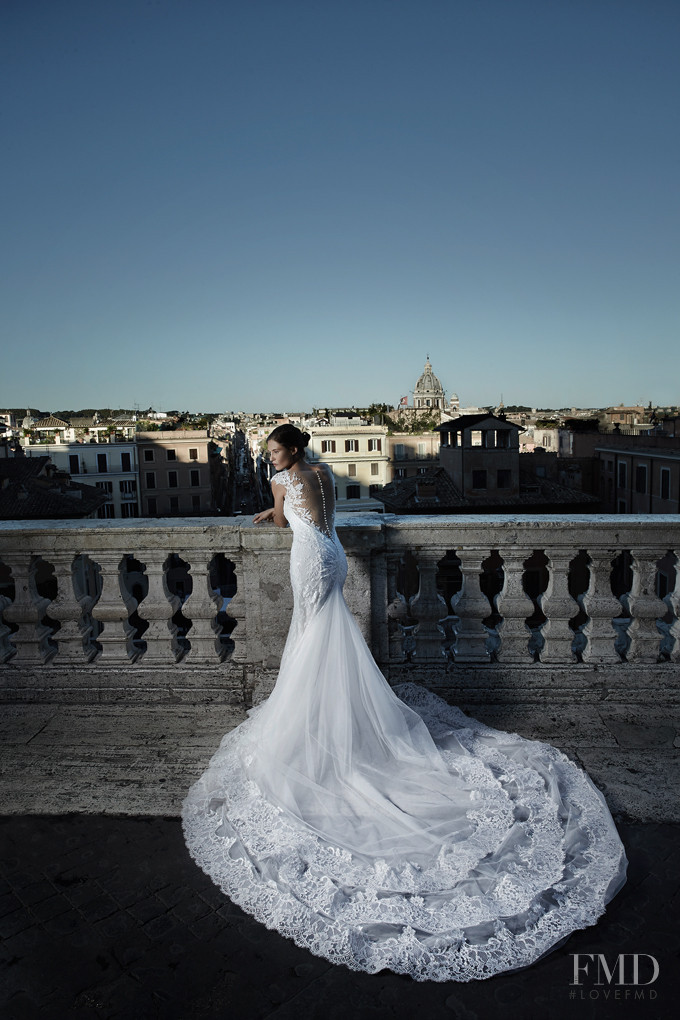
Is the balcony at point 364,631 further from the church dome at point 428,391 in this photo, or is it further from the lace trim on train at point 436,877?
the church dome at point 428,391

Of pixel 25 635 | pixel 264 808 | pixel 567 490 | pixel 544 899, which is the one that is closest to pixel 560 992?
pixel 544 899

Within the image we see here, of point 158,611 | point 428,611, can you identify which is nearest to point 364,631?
point 428,611

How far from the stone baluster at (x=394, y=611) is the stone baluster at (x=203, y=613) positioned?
0.98m

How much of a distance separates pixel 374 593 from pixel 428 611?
325 millimetres

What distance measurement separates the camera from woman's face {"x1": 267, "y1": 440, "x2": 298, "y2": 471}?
319 cm

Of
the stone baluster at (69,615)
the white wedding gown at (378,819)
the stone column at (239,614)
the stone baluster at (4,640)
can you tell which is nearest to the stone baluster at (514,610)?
the white wedding gown at (378,819)

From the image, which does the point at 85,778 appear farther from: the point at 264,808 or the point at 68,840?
the point at 264,808

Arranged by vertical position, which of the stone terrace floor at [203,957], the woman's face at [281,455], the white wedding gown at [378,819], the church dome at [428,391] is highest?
the church dome at [428,391]

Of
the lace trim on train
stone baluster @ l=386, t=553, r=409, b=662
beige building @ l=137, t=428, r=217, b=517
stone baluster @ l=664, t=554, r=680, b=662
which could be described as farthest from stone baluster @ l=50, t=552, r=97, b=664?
beige building @ l=137, t=428, r=217, b=517

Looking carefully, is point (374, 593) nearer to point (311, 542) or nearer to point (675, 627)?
point (311, 542)

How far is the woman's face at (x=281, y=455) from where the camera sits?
3.19m

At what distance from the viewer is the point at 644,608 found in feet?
11.9

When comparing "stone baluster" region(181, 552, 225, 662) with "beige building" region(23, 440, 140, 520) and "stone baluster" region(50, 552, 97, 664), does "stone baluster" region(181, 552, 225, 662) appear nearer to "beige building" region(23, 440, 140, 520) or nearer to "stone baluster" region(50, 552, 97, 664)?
"stone baluster" region(50, 552, 97, 664)

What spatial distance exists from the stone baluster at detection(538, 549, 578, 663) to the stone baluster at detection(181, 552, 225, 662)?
185cm
